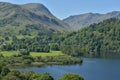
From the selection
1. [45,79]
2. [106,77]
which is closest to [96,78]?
[106,77]

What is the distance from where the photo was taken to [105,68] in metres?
167

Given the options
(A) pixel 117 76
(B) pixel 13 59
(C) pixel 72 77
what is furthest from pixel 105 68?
(C) pixel 72 77

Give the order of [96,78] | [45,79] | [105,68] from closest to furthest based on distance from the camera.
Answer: [45,79] → [96,78] → [105,68]

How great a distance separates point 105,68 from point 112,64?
14.4 meters

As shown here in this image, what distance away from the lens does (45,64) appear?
178375 mm

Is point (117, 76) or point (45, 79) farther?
point (117, 76)

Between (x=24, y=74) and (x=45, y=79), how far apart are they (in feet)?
43.4

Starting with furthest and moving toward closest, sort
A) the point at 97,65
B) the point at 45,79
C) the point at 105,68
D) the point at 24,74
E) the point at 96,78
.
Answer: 1. the point at 97,65
2. the point at 105,68
3. the point at 96,78
4. the point at 24,74
5. the point at 45,79

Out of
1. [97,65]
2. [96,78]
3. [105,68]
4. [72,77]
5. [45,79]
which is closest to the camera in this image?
[72,77]

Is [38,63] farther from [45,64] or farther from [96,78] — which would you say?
[96,78]

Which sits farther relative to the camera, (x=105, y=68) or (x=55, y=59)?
(x=55, y=59)

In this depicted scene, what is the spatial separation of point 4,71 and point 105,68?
247 feet

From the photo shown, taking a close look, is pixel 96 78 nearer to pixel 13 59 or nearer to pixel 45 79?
pixel 45 79

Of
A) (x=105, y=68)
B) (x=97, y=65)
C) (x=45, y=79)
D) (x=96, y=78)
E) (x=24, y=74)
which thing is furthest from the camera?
(x=97, y=65)
